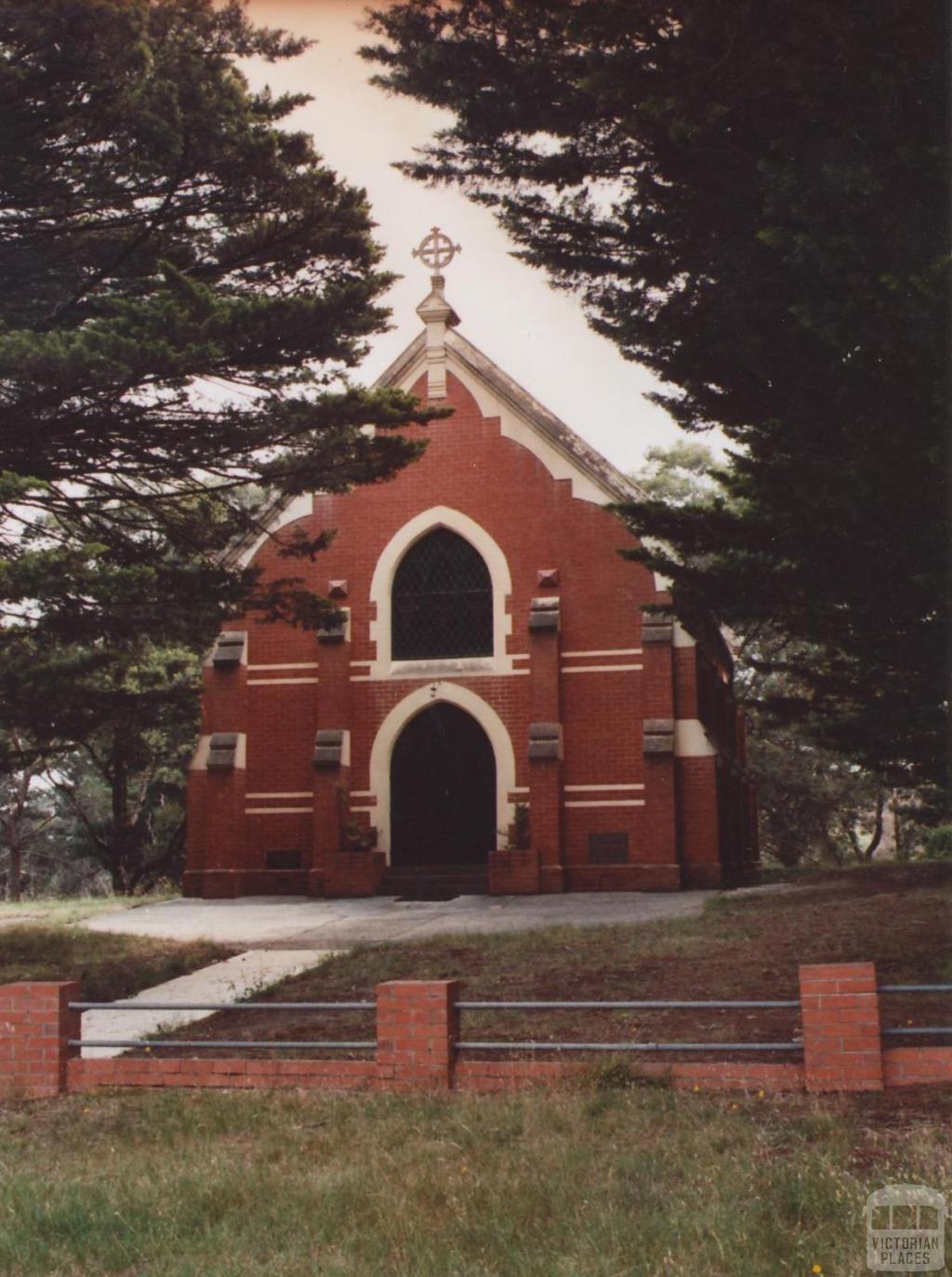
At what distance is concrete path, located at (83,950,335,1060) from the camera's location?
1056 centimetres

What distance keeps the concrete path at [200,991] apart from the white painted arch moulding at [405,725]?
845cm

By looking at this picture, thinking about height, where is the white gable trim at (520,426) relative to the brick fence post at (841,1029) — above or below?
above

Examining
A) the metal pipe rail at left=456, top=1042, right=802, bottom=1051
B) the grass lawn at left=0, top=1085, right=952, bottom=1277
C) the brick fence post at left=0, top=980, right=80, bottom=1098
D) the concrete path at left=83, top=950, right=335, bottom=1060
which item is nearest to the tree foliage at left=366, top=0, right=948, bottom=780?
the metal pipe rail at left=456, top=1042, right=802, bottom=1051

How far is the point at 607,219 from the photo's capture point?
10.9 m

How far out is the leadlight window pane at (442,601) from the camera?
23.9m

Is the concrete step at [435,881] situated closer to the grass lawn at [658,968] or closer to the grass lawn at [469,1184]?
the grass lawn at [658,968]

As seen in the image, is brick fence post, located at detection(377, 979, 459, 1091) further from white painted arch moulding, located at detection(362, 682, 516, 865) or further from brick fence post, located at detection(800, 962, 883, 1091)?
white painted arch moulding, located at detection(362, 682, 516, 865)

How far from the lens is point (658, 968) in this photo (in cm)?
1188

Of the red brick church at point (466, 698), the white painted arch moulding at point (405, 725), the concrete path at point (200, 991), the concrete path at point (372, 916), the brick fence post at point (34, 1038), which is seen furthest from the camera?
the white painted arch moulding at point (405, 725)

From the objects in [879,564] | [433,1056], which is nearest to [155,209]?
[879,564]

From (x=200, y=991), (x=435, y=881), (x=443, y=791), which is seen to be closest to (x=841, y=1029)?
(x=200, y=991)

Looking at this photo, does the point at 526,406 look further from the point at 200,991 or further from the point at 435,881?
the point at 200,991

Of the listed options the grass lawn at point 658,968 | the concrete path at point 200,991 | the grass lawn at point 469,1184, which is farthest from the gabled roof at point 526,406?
the grass lawn at point 469,1184

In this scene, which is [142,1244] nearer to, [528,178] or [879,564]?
[879,564]
